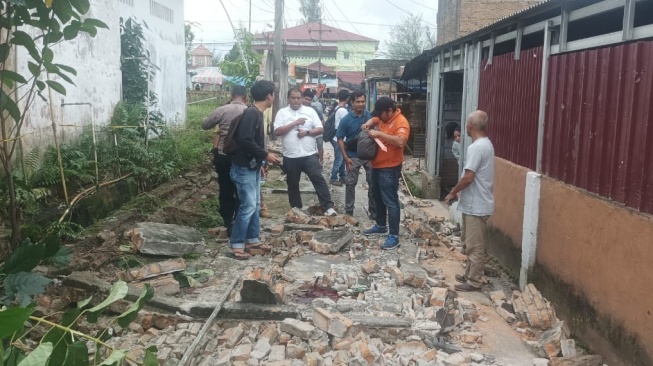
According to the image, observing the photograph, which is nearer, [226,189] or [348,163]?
[226,189]

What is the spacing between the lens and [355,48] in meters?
69.1

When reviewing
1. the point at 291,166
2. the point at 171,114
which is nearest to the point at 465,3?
the point at 171,114

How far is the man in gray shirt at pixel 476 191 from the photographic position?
5.77m

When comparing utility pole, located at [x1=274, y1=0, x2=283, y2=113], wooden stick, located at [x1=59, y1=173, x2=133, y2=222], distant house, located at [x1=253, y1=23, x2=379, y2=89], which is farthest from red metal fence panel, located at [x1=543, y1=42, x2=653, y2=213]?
distant house, located at [x1=253, y1=23, x2=379, y2=89]

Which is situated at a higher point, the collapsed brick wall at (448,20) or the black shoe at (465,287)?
the collapsed brick wall at (448,20)

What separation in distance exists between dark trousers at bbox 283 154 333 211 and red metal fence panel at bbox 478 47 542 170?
2417mm

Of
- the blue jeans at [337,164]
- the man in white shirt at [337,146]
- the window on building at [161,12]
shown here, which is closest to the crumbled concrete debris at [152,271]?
the man in white shirt at [337,146]

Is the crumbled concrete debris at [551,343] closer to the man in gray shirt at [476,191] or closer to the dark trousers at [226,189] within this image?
the man in gray shirt at [476,191]

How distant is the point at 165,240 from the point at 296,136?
2.58 metres

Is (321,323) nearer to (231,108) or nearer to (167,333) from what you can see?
(167,333)

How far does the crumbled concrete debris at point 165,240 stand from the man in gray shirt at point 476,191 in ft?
9.66

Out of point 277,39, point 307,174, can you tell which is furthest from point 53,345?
point 277,39

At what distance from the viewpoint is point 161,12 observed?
13008 mm

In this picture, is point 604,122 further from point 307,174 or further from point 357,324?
point 307,174
